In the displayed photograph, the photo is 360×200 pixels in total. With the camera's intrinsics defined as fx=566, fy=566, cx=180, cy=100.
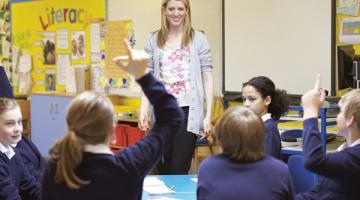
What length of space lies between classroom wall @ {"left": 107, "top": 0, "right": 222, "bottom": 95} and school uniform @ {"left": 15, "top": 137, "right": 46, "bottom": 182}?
306 cm

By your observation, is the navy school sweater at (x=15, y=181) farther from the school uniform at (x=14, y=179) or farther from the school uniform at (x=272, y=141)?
the school uniform at (x=272, y=141)

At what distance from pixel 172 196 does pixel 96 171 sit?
3.46ft

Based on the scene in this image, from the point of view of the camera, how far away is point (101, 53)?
670 centimetres

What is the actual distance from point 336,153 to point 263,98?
1.16 m

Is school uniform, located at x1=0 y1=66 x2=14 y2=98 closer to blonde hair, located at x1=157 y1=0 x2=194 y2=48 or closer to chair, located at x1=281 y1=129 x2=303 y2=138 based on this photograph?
blonde hair, located at x1=157 y1=0 x2=194 y2=48

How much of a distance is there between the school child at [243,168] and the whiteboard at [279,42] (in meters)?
3.07

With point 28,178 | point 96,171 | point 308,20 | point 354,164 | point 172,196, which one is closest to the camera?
point 96,171

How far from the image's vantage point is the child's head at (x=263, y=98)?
3.13 metres

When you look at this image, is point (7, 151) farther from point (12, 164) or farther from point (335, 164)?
point (335, 164)

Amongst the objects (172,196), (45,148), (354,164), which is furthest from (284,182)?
(45,148)

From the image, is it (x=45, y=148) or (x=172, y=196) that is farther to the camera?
(x=45, y=148)

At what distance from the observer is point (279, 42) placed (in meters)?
5.09

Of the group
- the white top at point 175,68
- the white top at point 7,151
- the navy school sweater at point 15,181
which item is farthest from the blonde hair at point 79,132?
the white top at point 175,68

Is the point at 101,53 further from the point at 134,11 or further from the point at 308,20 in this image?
the point at 308,20
